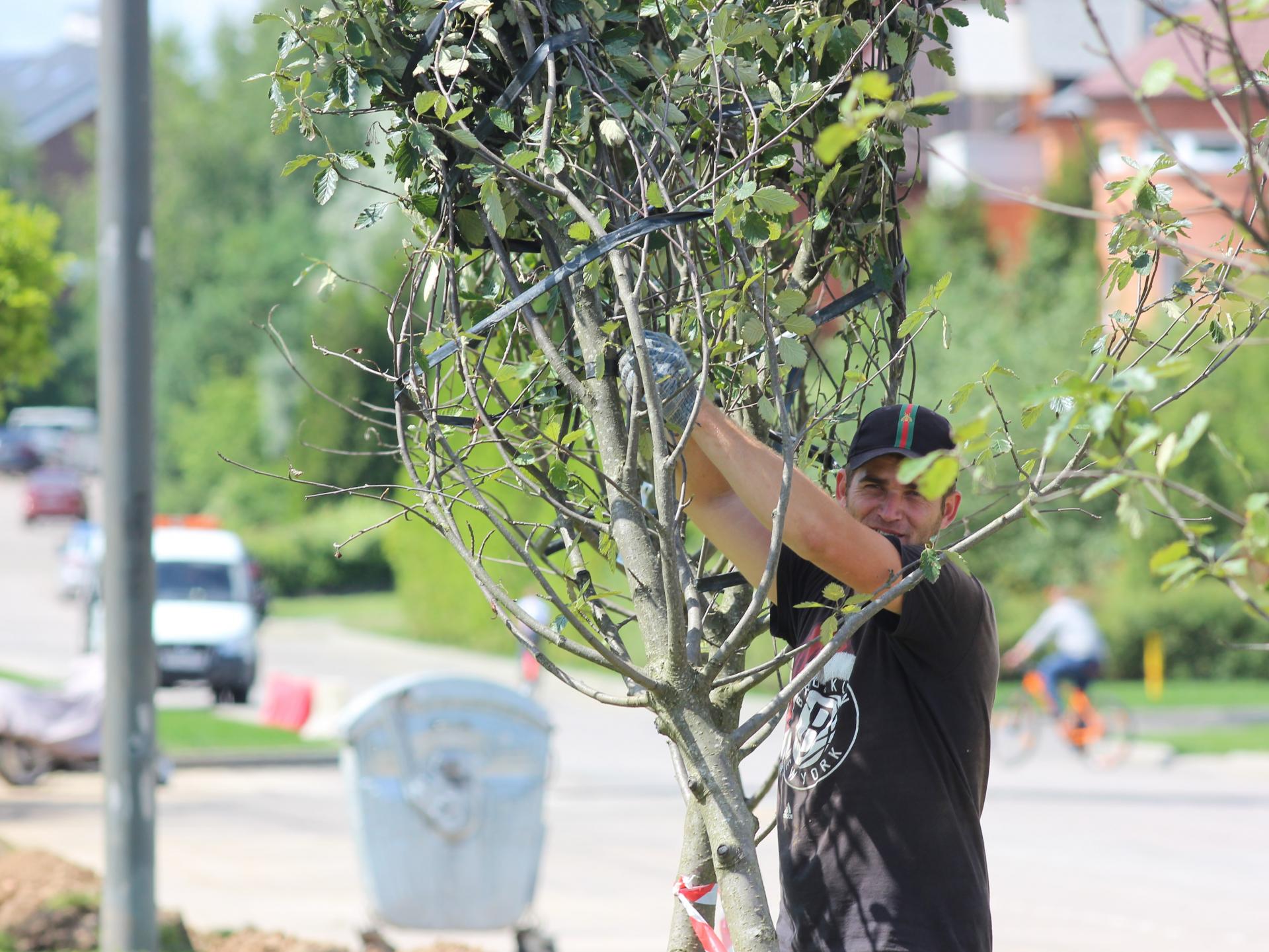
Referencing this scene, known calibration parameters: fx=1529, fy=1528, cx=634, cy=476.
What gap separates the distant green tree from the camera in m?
8.57

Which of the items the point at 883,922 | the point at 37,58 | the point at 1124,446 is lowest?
the point at 883,922

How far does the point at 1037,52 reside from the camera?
48188 millimetres

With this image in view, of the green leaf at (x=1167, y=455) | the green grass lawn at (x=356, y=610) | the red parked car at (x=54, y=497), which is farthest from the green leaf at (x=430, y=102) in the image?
the red parked car at (x=54, y=497)

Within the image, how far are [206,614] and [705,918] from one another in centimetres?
1873

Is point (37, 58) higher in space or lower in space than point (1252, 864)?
higher

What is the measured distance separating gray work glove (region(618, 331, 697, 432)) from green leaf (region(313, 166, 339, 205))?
0.63 m

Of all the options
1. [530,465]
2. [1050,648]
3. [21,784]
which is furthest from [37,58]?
[530,465]

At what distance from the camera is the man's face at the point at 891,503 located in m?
2.48

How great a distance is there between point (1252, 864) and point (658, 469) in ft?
30.7

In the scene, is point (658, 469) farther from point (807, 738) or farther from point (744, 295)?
point (807, 738)

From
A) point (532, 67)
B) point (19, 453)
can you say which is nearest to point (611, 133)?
point (532, 67)

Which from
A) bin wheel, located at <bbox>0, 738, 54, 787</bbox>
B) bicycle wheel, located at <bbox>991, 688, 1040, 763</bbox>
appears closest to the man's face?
bin wheel, located at <bbox>0, 738, 54, 787</bbox>

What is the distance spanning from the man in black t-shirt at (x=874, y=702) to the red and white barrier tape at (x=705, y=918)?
11 cm

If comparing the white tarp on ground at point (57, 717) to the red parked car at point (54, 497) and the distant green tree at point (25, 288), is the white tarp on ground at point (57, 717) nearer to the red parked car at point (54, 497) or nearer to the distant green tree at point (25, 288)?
the distant green tree at point (25, 288)
